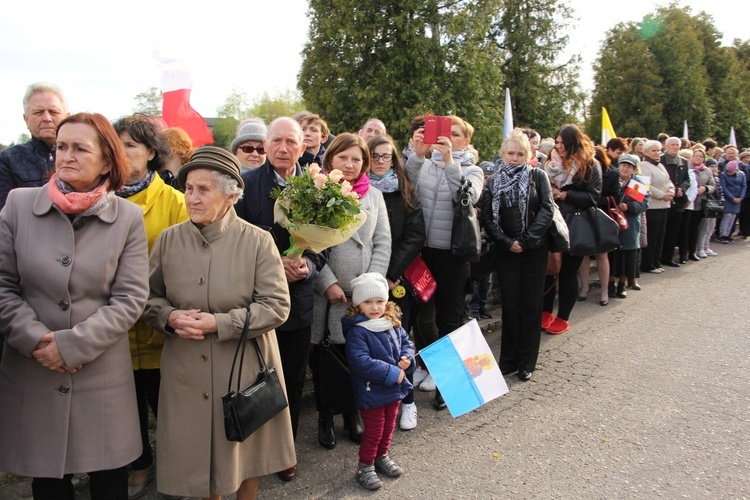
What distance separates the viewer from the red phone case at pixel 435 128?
418 cm

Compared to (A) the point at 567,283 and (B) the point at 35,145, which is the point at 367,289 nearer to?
(B) the point at 35,145

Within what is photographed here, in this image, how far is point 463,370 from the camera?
12.6ft

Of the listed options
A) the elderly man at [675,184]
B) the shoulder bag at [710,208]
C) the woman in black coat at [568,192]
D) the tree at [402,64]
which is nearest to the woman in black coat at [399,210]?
the woman in black coat at [568,192]

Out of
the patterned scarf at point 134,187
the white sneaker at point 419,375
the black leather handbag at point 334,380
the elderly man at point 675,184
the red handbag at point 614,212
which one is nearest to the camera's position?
the patterned scarf at point 134,187

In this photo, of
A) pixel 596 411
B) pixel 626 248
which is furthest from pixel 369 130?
pixel 626 248

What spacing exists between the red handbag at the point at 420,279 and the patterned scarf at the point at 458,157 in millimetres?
769

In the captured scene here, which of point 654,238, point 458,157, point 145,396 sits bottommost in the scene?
point 145,396

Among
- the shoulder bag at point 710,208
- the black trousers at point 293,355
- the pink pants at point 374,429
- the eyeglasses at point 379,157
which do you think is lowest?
the pink pants at point 374,429

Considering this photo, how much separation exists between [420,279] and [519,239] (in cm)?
109

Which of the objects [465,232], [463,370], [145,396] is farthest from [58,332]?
[465,232]

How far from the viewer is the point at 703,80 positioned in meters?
29.9

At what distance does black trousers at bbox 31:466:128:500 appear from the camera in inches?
98.5

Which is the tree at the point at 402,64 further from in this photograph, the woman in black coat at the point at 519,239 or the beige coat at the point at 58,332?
the beige coat at the point at 58,332

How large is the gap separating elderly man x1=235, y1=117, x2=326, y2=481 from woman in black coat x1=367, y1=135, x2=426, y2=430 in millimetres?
750
